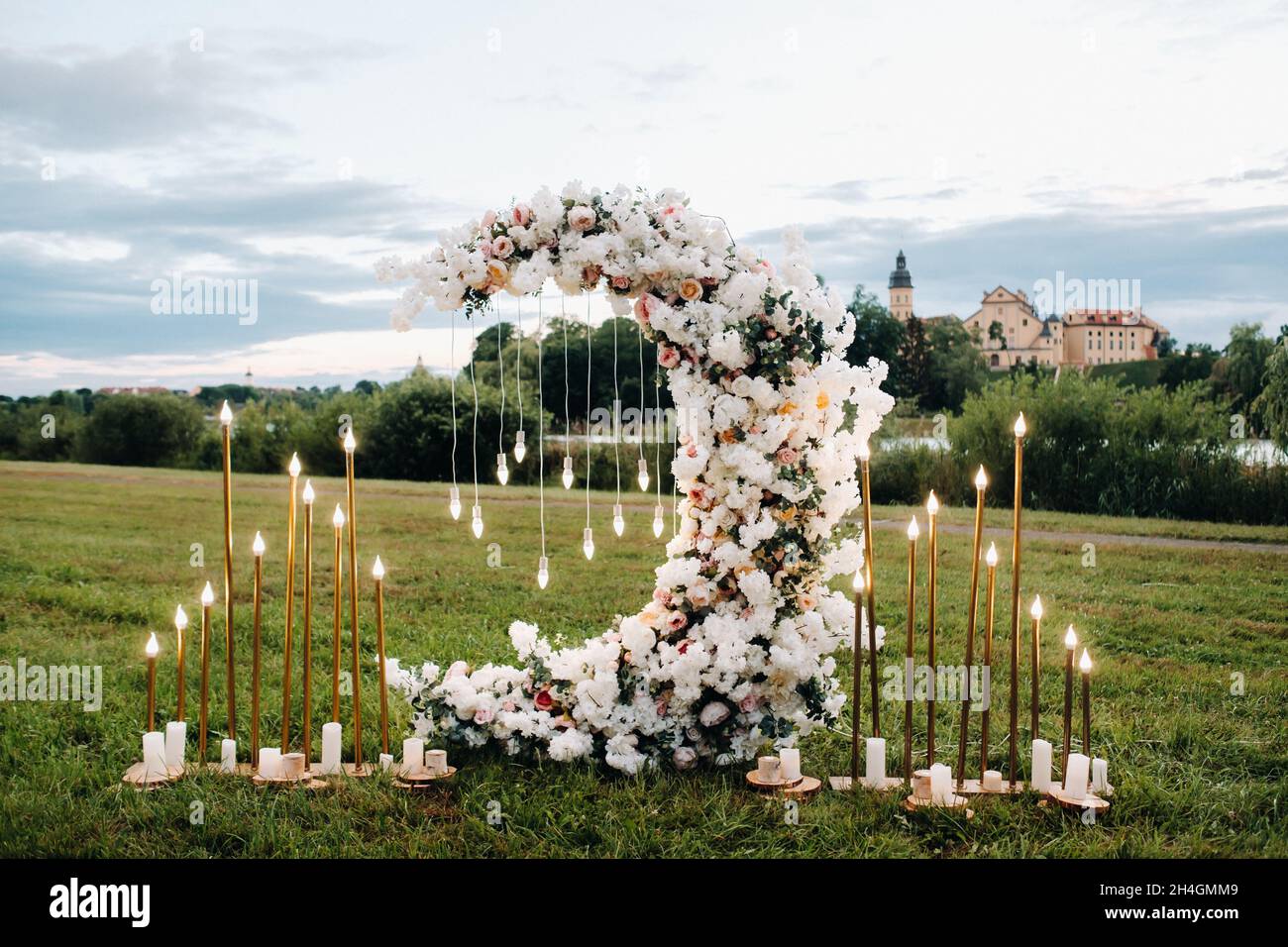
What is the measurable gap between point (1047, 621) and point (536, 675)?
4498 millimetres

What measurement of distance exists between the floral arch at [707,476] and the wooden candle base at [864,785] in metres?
0.26

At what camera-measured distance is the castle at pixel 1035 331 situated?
74500 mm

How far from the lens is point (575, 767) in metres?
4.67

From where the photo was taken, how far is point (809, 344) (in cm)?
465

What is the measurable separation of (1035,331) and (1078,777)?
101362 millimetres

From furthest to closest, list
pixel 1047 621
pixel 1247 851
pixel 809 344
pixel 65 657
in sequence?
1. pixel 1047 621
2. pixel 65 657
3. pixel 809 344
4. pixel 1247 851

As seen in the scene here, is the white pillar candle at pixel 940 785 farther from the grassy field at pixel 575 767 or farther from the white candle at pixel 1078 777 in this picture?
the white candle at pixel 1078 777

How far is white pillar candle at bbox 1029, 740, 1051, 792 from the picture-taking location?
440 centimetres

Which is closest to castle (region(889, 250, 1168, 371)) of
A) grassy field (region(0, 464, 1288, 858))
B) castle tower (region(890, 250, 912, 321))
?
castle tower (region(890, 250, 912, 321))

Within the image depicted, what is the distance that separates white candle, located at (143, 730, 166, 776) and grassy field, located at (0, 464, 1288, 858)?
162 mm

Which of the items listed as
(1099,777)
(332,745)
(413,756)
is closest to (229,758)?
(332,745)

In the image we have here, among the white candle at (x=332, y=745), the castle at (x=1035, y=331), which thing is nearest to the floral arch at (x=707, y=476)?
the white candle at (x=332, y=745)
